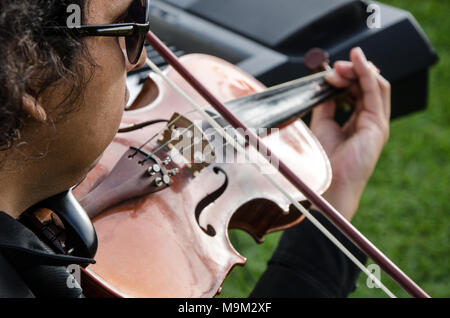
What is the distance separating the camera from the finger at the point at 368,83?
128cm

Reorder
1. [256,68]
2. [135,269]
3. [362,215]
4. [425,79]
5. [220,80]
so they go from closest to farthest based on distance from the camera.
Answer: [135,269] → [220,80] → [256,68] → [425,79] → [362,215]

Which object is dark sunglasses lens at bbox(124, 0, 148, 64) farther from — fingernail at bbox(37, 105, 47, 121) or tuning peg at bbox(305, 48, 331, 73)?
tuning peg at bbox(305, 48, 331, 73)

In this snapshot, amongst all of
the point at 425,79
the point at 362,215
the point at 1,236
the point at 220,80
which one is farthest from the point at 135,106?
the point at 362,215

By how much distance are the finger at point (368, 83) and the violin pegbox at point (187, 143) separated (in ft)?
1.68

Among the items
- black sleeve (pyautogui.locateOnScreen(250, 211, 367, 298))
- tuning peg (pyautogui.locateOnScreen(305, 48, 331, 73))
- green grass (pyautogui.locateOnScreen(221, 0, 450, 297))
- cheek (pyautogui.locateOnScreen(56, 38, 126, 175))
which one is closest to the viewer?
cheek (pyautogui.locateOnScreen(56, 38, 126, 175))

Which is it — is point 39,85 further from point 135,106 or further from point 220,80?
point 220,80

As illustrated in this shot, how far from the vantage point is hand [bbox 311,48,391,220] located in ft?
4.00

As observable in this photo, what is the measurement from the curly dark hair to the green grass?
1203mm

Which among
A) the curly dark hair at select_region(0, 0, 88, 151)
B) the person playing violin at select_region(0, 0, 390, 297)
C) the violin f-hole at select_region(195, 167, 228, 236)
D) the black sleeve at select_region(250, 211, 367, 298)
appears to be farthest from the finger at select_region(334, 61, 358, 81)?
the curly dark hair at select_region(0, 0, 88, 151)

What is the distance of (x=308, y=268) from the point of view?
1.08 m

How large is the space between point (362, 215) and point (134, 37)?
165cm

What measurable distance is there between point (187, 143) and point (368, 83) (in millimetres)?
564

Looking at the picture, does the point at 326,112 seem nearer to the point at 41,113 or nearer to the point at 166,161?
the point at 166,161
